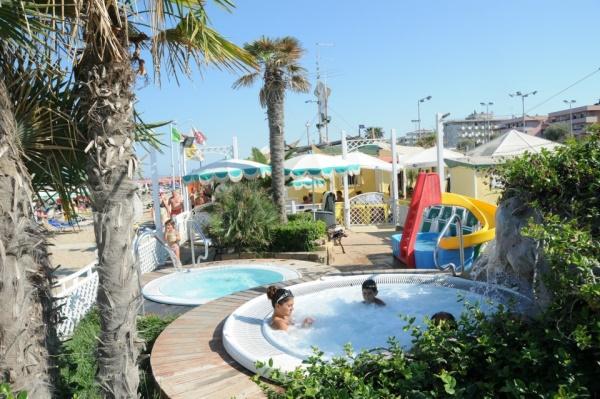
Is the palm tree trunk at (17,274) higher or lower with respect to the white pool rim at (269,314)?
higher

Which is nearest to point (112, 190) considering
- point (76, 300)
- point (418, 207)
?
point (76, 300)

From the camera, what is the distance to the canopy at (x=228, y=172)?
12812mm

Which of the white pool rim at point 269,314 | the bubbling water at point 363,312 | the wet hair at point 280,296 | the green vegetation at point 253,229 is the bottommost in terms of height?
the bubbling water at point 363,312

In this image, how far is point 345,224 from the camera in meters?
16.0

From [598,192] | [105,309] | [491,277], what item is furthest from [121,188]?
[491,277]

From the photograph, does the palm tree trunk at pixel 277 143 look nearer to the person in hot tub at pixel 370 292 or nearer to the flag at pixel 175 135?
the flag at pixel 175 135

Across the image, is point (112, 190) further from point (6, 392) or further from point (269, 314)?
point (269, 314)

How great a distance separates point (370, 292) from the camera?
602cm

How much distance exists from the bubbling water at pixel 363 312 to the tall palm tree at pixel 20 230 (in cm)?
258

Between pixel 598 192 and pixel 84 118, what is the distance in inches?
136

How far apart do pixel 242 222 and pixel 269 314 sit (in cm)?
537

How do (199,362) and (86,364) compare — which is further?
(86,364)

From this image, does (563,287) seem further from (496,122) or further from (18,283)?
(496,122)

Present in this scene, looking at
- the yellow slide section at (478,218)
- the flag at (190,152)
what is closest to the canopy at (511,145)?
the yellow slide section at (478,218)
